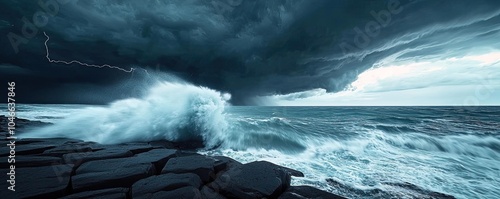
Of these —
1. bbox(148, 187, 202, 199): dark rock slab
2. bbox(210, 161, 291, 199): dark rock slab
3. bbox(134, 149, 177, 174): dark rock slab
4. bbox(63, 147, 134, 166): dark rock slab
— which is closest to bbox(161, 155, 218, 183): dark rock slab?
bbox(134, 149, 177, 174): dark rock slab

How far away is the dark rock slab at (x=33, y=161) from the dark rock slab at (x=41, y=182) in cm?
32

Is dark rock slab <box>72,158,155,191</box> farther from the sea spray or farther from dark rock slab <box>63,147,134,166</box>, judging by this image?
the sea spray

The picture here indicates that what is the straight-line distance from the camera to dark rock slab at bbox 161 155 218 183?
3795 mm

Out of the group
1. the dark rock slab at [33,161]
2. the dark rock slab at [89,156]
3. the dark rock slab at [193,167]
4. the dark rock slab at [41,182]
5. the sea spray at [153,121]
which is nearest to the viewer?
the dark rock slab at [41,182]

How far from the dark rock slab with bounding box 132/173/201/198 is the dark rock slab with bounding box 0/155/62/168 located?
232 cm

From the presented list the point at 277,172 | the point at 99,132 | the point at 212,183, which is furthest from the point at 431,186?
the point at 99,132

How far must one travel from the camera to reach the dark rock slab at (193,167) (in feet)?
12.5

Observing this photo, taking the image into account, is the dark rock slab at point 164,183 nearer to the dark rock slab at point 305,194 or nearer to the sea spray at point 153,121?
the dark rock slab at point 305,194

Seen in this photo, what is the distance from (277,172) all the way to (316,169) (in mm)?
2220

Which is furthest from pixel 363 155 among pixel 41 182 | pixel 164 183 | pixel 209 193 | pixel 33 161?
pixel 33 161

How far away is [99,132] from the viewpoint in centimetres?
762

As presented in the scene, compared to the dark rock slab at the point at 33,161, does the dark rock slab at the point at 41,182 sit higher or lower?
lower

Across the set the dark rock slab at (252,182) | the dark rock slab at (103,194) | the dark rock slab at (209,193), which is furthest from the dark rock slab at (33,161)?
the dark rock slab at (252,182)

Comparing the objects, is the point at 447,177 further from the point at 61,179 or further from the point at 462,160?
the point at 61,179
